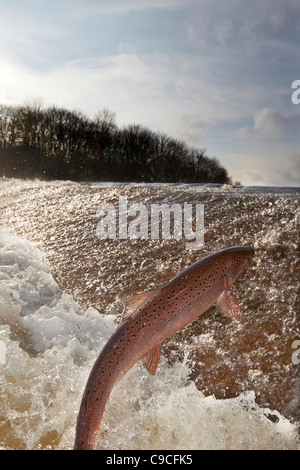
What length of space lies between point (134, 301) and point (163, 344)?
145cm

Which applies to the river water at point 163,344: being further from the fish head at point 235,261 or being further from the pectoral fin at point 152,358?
the fish head at point 235,261

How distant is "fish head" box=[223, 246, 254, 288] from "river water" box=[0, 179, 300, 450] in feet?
3.15

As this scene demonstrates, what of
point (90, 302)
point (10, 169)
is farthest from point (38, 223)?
point (10, 169)

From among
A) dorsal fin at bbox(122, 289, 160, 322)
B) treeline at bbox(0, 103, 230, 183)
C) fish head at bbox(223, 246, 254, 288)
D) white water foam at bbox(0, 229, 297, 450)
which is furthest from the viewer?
treeline at bbox(0, 103, 230, 183)

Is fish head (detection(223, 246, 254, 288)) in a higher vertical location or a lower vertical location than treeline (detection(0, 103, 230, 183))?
lower

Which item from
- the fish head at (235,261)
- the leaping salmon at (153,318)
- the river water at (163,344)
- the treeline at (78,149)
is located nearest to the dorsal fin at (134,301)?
the leaping salmon at (153,318)

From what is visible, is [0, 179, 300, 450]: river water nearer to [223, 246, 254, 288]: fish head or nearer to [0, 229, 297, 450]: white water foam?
[0, 229, 297, 450]: white water foam

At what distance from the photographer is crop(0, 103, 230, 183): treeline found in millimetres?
33812

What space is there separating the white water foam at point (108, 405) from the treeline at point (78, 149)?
2955cm

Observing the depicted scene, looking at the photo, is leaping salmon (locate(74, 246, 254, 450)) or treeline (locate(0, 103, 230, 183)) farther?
treeline (locate(0, 103, 230, 183))

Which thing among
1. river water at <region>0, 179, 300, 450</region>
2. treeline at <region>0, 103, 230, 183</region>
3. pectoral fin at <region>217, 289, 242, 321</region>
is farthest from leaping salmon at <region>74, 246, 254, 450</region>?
treeline at <region>0, 103, 230, 183</region>

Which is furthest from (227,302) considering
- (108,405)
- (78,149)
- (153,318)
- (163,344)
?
(78,149)

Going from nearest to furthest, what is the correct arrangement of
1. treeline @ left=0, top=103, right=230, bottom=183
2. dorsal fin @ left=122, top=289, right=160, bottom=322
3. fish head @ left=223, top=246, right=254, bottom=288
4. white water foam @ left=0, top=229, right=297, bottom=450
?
dorsal fin @ left=122, top=289, right=160, bottom=322 < fish head @ left=223, top=246, right=254, bottom=288 < white water foam @ left=0, top=229, right=297, bottom=450 < treeline @ left=0, top=103, right=230, bottom=183

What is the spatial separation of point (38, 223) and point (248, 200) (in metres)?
2.86
